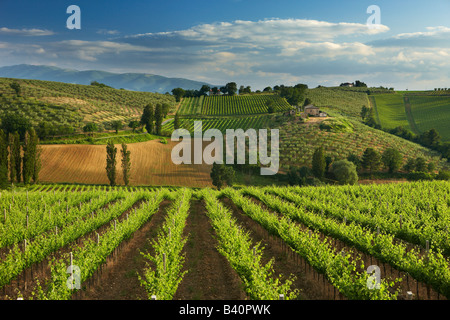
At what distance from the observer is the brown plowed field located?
54.9 meters

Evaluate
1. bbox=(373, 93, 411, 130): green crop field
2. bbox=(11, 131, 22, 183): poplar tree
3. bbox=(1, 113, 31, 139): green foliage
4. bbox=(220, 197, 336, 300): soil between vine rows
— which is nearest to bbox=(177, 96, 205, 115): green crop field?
bbox=(1, 113, 31, 139): green foliage

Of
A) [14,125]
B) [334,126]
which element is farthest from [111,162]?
[334,126]

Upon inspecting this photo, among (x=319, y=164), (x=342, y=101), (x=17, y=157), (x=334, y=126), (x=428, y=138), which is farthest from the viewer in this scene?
(x=342, y=101)

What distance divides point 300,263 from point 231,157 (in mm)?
54665

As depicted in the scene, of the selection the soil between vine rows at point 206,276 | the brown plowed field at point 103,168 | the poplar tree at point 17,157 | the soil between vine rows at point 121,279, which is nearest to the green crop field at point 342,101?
the brown plowed field at point 103,168

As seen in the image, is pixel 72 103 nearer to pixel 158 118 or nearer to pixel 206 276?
pixel 158 118

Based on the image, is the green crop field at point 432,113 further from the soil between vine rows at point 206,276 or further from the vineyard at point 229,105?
the soil between vine rows at point 206,276

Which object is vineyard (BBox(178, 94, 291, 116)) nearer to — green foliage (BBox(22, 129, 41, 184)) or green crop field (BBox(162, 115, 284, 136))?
green crop field (BBox(162, 115, 284, 136))

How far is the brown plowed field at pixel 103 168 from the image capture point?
54.9 metres

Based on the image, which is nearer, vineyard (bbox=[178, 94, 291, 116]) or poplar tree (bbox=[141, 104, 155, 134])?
poplar tree (bbox=[141, 104, 155, 134])

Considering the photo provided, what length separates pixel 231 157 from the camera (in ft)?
227

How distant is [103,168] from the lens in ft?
194

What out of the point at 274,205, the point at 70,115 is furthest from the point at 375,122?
the point at 70,115
